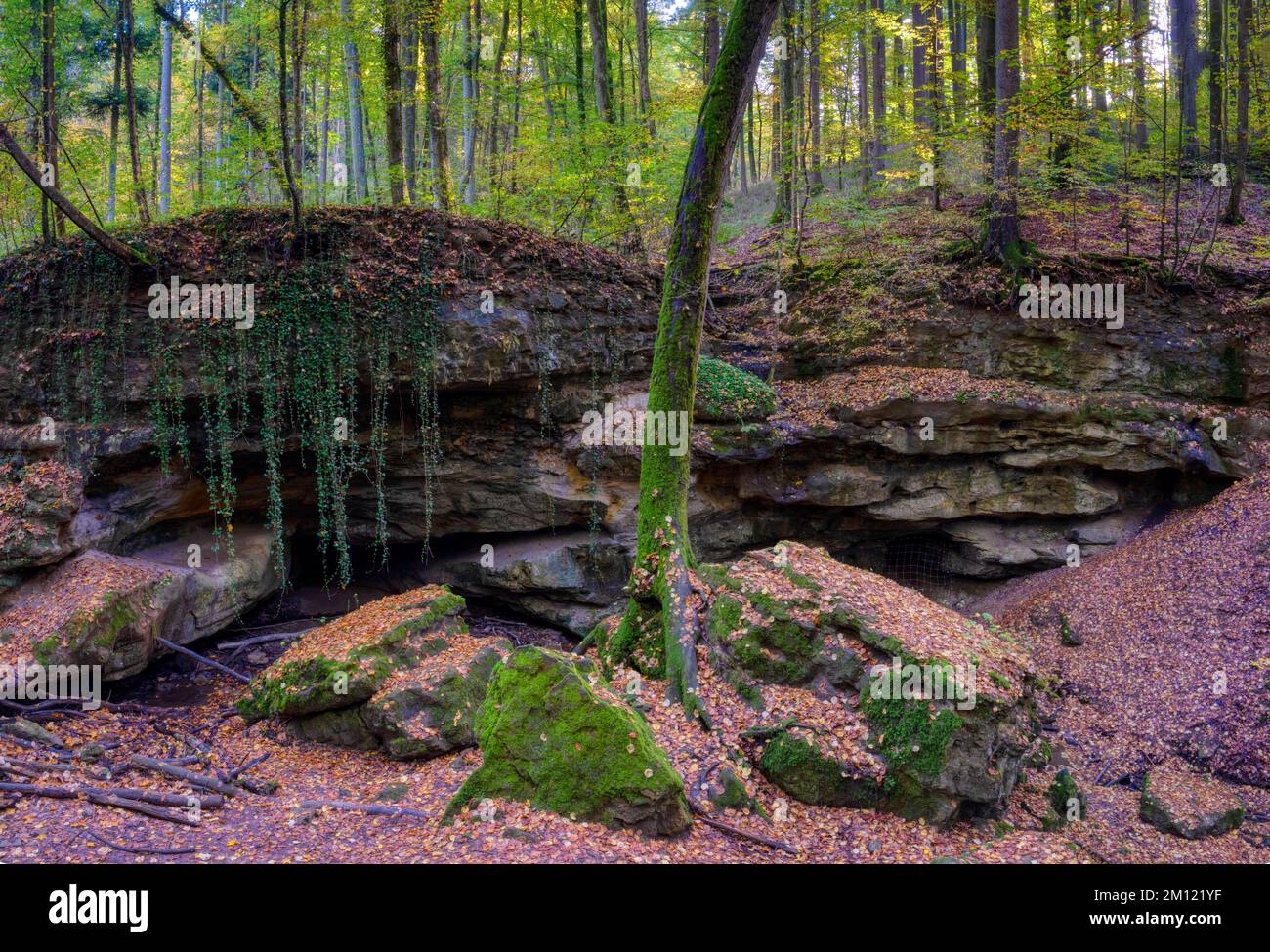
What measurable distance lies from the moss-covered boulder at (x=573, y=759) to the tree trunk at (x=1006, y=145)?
446 inches

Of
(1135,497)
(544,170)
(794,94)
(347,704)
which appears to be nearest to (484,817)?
(347,704)

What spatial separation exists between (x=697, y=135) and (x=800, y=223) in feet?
22.1

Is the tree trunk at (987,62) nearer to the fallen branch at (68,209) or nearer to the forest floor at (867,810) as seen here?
the forest floor at (867,810)

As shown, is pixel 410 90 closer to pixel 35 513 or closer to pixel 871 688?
pixel 35 513

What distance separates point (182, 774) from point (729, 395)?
340 inches

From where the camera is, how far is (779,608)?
23.7ft

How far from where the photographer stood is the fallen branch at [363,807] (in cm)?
561

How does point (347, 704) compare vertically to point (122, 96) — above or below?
below

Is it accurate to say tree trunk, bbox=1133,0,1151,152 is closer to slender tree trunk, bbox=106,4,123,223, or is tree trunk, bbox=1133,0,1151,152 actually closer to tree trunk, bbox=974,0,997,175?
tree trunk, bbox=974,0,997,175

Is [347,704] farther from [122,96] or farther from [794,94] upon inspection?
[122,96]

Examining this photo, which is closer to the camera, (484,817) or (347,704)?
(484,817)

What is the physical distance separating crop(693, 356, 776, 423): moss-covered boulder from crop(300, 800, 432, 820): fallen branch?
23.7 feet

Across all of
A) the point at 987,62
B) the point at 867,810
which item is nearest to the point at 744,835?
the point at 867,810

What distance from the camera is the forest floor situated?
506cm
